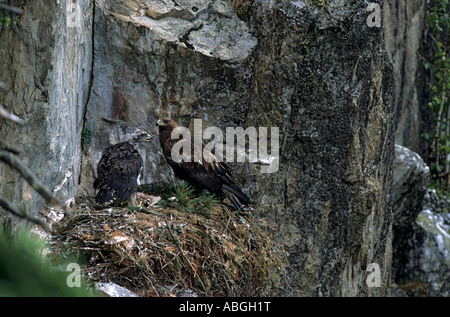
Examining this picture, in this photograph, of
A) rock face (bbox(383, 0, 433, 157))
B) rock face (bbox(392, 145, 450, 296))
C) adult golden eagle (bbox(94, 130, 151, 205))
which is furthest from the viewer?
rock face (bbox(383, 0, 433, 157))

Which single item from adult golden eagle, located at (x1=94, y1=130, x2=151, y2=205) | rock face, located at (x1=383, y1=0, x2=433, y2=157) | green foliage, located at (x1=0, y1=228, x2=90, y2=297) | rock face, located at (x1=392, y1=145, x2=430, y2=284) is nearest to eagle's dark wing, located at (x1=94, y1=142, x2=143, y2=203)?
adult golden eagle, located at (x1=94, y1=130, x2=151, y2=205)

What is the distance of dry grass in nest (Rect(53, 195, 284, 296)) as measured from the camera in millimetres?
4383

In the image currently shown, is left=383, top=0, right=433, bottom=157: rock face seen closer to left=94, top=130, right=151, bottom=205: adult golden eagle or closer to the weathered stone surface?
the weathered stone surface

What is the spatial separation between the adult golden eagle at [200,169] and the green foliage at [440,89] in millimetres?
6270

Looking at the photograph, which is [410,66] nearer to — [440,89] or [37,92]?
[440,89]

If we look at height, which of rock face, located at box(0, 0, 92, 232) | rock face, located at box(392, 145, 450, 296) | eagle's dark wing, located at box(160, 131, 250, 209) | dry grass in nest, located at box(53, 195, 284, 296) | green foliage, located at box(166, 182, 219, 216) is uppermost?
rock face, located at box(0, 0, 92, 232)

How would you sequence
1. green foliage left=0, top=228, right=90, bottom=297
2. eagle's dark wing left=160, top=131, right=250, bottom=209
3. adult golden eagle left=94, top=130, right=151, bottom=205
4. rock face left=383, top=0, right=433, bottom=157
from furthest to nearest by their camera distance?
rock face left=383, top=0, right=433, bottom=157
eagle's dark wing left=160, top=131, right=250, bottom=209
adult golden eagle left=94, top=130, right=151, bottom=205
green foliage left=0, top=228, right=90, bottom=297

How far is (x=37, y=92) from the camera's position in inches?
164

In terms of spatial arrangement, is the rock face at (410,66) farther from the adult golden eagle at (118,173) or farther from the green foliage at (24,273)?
the green foliage at (24,273)

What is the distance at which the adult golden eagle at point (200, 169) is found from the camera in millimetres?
5535

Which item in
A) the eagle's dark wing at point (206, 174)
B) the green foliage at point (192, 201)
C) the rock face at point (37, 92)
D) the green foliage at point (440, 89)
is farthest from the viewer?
the green foliage at point (440, 89)

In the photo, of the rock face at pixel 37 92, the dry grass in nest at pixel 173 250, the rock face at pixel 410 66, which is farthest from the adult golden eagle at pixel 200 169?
the rock face at pixel 410 66

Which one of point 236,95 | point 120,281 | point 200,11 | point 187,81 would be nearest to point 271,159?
point 236,95

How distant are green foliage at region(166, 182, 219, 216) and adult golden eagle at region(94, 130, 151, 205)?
1.43ft
